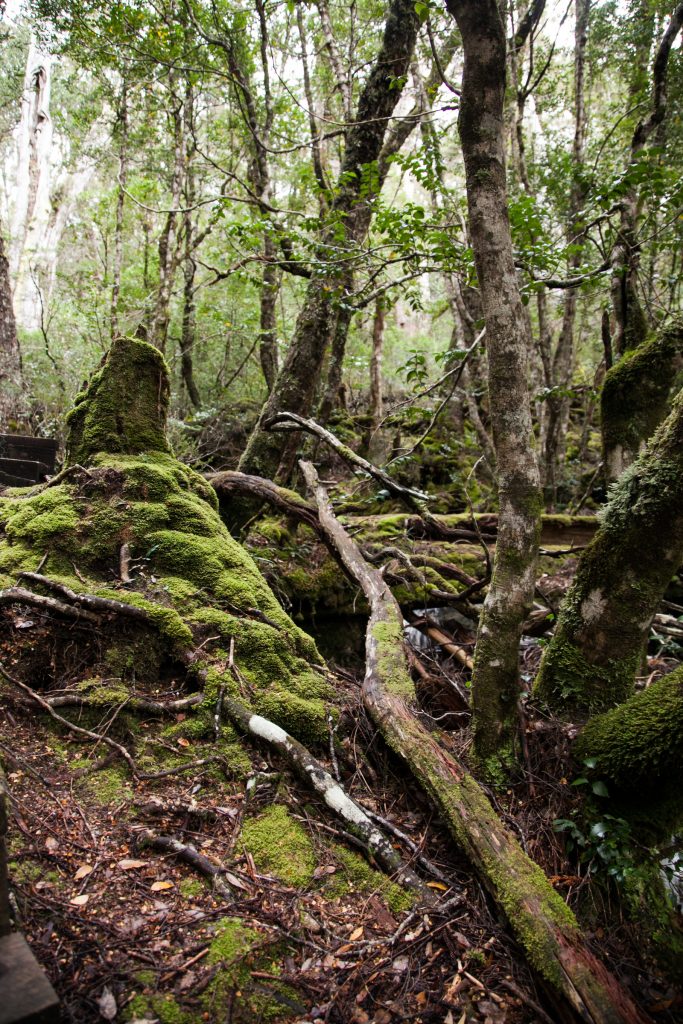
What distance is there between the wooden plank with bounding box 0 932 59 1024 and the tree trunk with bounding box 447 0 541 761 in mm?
2745

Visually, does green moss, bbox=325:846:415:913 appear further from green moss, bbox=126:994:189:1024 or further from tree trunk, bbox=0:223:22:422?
tree trunk, bbox=0:223:22:422

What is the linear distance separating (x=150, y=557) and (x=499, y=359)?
2.67 metres

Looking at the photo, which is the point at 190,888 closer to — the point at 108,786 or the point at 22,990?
the point at 108,786

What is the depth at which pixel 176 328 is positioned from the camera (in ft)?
41.7

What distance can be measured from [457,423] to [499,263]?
9.82m

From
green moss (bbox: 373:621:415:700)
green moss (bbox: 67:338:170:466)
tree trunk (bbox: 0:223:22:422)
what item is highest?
tree trunk (bbox: 0:223:22:422)

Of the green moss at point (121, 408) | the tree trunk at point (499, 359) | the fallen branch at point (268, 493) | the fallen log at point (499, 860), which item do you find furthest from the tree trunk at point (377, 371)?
the fallen log at point (499, 860)

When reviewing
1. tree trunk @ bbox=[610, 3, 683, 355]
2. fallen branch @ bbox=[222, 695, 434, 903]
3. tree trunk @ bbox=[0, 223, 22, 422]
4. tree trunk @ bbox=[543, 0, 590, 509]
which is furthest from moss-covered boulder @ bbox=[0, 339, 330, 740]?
tree trunk @ bbox=[543, 0, 590, 509]

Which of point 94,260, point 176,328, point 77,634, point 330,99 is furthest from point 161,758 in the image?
point 94,260

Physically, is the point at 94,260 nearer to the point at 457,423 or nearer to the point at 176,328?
the point at 176,328

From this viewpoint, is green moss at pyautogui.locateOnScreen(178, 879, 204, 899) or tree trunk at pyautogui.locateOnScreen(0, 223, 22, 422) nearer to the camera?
green moss at pyautogui.locateOnScreen(178, 879, 204, 899)

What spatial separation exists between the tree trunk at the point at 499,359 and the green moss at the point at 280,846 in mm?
1442

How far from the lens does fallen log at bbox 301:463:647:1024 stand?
221cm

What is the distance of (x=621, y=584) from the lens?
136 inches
